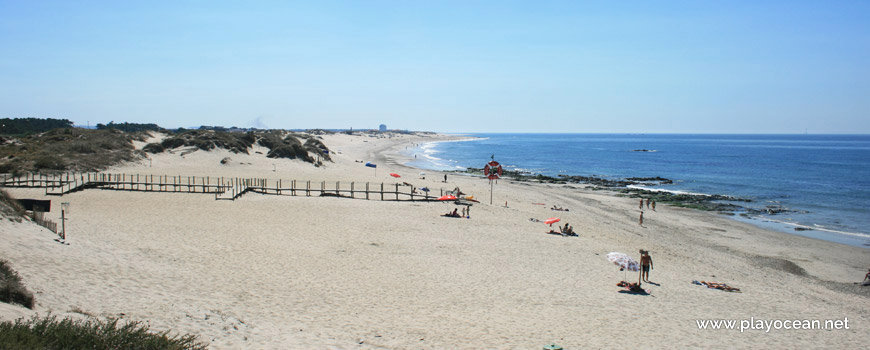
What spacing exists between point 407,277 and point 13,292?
30.8ft

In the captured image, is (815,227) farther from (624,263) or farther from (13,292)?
(13,292)

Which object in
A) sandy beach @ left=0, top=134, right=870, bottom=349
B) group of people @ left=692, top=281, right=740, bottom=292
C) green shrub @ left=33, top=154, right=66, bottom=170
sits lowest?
group of people @ left=692, top=281, right=740, bottom=292

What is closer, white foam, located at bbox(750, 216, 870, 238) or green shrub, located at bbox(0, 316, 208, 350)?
green shrub, located at bbox(0, 316, 208, 350)

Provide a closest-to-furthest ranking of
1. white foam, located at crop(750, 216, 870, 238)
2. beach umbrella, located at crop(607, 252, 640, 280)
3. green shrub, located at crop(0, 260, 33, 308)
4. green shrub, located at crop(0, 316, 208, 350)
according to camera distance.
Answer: green shrub, located at crop(0, 316, 208, 350) < green shrub, located at crop(0, 260, 33, 308) < beach umbrella, located at crop(607, 252, 640, 280) < white foam, located at crop(750, 216, 870, 238)

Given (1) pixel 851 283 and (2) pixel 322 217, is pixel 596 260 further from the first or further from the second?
(2) pixel 322 217

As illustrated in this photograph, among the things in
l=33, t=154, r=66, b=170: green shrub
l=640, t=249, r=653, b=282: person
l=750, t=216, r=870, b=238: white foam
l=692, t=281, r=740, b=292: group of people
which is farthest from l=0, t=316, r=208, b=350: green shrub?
l=33, t=154, r=66, b=170: green shrub

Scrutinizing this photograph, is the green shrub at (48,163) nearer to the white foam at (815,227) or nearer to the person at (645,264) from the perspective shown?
the person at (645,264)

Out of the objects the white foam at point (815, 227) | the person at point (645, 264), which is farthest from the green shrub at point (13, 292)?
the white foam at point (815, 227)

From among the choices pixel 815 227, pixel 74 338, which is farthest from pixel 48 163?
pixel 815 227

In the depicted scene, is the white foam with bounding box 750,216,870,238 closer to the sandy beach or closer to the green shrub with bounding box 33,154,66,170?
the sandy beach

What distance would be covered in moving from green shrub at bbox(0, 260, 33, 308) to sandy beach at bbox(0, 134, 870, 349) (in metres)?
0.28

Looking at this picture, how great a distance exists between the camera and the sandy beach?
35.2ft

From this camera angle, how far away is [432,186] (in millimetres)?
41688

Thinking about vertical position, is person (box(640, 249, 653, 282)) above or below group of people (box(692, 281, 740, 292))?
above
